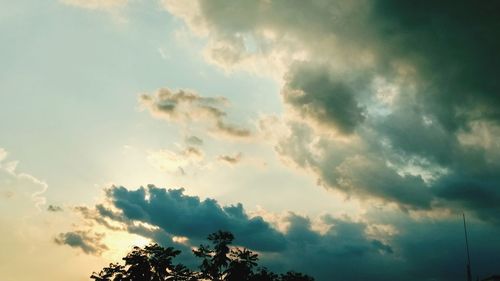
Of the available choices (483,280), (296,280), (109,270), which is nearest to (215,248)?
(109,270)

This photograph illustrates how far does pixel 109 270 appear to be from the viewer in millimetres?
49469

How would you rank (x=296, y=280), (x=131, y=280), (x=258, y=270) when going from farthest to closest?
(x=296, y=280) < (x=258, y=270) < (x=131, y=280)

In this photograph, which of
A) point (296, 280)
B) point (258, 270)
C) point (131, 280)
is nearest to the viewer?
point (131, 280)

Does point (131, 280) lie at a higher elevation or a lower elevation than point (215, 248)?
lower

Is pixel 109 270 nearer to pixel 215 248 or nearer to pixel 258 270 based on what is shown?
pixel 215 248

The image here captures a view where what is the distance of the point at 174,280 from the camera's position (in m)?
47.3

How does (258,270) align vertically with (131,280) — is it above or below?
above

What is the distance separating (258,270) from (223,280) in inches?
458

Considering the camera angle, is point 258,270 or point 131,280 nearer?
point 131,280

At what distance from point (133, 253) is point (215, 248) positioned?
398 inches

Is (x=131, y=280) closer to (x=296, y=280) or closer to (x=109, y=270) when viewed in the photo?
(x=109, y=270)

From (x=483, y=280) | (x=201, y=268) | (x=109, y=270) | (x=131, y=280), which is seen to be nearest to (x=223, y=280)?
(x=201, y=268)

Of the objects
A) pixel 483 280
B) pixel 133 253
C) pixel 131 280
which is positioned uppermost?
pixel 483 280

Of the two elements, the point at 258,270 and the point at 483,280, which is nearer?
the point at 258,270
